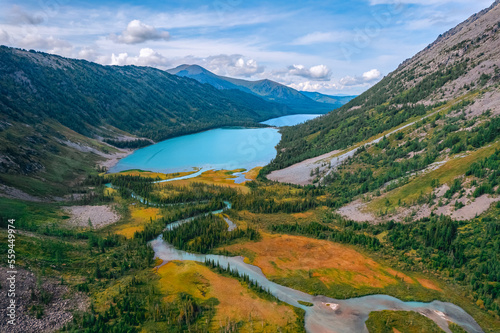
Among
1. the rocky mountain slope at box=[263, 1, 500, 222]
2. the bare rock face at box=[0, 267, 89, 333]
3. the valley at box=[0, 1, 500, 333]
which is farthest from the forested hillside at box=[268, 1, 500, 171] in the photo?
the bare rock face at box=[0, 267, 89, 333]

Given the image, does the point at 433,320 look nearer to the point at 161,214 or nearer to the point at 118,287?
the point at 118,287

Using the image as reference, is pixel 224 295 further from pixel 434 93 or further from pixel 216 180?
pixel 434 93

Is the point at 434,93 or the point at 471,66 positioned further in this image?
the point at 434,93

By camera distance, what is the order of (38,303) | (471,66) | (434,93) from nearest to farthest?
(38,303)
(471,66)
(434,93)

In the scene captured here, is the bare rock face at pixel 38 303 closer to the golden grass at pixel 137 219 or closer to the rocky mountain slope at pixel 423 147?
the golden grass at pixel 137 219

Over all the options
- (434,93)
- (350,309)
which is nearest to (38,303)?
(350,309)

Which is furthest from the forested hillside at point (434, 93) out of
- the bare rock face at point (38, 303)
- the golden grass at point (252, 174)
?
the bare rock face at point (38, 303)

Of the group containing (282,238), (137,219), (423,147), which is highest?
(423,147)

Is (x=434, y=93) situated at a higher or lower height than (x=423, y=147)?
higher
